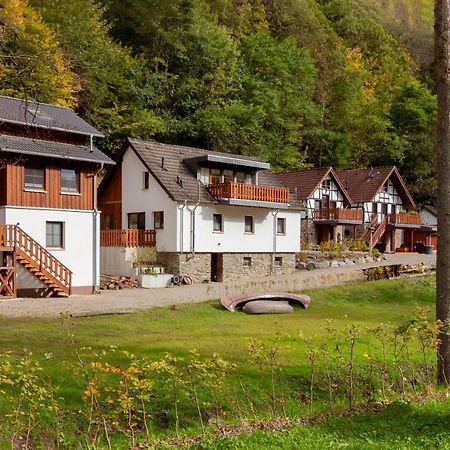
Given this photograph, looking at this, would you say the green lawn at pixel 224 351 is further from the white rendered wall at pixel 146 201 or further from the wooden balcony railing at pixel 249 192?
the wooden balcony railing at pixel 249 192

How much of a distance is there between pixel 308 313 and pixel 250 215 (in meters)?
13.2

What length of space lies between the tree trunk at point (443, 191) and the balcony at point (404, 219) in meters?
40.0

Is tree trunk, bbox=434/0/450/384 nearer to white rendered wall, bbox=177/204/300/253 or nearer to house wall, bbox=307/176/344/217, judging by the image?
white rendered wall, bbox=177/204/300/253

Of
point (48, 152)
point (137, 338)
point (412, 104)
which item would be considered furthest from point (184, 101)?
point (137, 338)

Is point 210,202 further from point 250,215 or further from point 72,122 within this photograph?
point 72,122

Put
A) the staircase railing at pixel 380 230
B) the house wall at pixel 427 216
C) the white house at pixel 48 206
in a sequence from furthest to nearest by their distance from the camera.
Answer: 1. the house wall at pixel 427 216
2. the staircase railing at pixel 380 230
3. the white house at pixel 48 206

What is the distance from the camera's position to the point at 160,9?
164 ft

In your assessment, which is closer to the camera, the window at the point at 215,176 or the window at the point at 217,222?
the window at the point at 217,222

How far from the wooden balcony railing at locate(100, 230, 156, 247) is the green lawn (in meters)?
9.91

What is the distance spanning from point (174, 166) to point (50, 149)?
875 centimetres

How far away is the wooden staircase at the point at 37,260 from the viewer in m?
23.0

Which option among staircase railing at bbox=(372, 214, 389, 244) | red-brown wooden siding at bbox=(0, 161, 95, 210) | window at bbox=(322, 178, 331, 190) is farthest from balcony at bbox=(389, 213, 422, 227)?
red-brown wooden siding at bbox=(0, 161, 95, 210)

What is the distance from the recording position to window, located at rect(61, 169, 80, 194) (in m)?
25.6

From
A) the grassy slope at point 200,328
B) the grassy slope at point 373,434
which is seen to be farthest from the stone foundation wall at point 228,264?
the grassy slope at point 373,434
